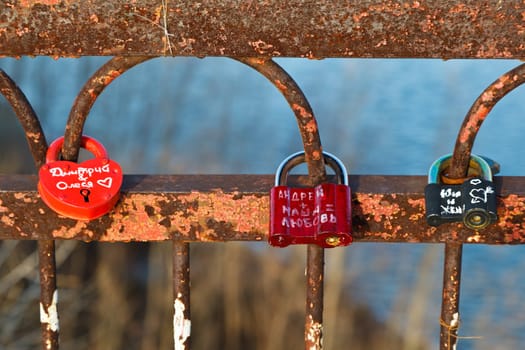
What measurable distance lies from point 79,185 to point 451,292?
42 cm

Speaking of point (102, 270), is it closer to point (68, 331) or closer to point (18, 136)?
point (68, 331)

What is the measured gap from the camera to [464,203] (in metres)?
0.76

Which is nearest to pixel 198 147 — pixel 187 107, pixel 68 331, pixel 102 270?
pixel 187 107

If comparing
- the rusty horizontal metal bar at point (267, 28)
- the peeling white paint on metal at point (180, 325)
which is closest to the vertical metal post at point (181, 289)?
the peeling white paint on metal at point (180, 325)

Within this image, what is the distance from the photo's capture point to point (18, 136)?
5.51 meters

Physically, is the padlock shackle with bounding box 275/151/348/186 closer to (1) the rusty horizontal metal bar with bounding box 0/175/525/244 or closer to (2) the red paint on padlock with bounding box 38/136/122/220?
(1) the rusty horizontal metal bar with bounding box 0/175/525/244

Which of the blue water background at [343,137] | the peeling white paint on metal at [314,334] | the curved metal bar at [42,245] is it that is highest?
the blue water background at [343,137]

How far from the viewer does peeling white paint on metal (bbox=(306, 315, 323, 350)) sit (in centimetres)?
87

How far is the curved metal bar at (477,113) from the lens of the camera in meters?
0.74

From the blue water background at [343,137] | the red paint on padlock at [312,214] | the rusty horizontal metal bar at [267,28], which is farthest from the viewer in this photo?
the blue water background at [343,137]

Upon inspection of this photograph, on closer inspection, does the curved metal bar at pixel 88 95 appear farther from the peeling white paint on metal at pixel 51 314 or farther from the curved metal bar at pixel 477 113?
the curved metal bar at pixel 477 113

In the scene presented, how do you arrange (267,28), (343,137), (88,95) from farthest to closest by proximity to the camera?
(343,137) → (88,95) → (267,28)

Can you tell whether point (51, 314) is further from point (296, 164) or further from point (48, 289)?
point (296, 164)

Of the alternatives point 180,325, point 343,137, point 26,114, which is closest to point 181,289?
point 180,325
